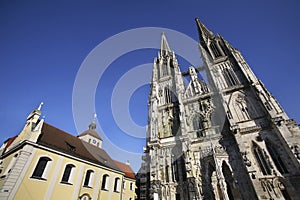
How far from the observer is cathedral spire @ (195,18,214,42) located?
2603cm

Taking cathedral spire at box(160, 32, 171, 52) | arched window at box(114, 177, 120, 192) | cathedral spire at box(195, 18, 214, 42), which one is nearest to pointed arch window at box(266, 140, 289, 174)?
arched window at box(114, 177, 120, 192)

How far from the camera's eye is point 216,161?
38.5ft

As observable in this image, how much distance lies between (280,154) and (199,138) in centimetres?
616

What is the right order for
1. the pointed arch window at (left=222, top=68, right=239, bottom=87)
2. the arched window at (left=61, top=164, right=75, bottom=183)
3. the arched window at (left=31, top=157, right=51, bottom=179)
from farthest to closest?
the pointed arch window at (left=222, top=68, right=239, bottom=87)
the arched window at (left=61, top=164, right=75, bottom=183)
the arched window at (left=31, top=157, right=51, bottom=179)

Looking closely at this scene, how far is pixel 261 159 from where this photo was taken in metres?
11.2

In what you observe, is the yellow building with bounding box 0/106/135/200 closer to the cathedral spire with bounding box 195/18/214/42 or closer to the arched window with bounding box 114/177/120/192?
the arched window with bounding box 114/177/120/192

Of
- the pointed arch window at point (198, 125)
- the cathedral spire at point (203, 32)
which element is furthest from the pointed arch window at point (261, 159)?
the cathedral spire at point (203, 32)

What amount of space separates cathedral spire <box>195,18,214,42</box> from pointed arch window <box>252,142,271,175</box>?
20.2 m

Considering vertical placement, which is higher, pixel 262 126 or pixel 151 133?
pixel 151 133

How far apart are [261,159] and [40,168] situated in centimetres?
1837

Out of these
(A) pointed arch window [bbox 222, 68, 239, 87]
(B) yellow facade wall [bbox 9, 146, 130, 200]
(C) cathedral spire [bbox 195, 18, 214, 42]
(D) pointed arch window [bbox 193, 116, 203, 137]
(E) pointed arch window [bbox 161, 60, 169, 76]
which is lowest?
(B) yellow facade wall [bbox 9, 146, 130, 200]

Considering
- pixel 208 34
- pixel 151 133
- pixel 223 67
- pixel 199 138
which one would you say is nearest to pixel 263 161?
pixel 199 138

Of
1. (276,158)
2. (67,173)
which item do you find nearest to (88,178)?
(67,173)

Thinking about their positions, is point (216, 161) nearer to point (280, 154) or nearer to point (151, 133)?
point (280, 154)
